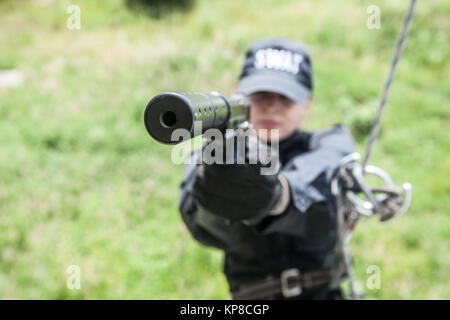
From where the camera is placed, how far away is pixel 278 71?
258 centimetres

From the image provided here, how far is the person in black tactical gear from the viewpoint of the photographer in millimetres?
1640

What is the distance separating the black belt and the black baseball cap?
3.38ft

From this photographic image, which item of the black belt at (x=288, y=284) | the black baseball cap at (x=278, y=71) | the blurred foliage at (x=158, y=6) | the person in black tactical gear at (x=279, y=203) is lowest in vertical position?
the black belt at (x=288, y=284)

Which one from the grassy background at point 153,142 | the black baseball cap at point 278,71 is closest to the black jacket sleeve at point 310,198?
the black baseball cap at point 278,71

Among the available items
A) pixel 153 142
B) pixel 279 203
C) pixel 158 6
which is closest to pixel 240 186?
pixel 279 203

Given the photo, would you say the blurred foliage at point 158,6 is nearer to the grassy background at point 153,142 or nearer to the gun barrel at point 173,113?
the grassy background at point 153,142

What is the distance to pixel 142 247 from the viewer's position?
4445mm

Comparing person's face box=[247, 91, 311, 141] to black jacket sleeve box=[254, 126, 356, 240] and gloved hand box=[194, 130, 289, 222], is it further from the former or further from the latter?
gloved hand box=[194, 130, 289, 222]

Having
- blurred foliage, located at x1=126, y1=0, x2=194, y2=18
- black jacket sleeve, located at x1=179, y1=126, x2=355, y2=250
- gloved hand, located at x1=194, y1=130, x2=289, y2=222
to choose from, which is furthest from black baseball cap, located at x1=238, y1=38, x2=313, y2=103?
blurred foliage, located at x1=126, y1=0, x2=194, y2=18

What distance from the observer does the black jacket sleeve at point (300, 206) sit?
1.91m

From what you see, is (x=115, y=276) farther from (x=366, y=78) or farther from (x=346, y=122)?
(x=366, y=78)

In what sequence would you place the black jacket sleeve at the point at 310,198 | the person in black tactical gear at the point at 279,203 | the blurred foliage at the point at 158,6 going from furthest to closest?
the blurred foliage at the point at 158,6, the black jacket sleeve at the point at 310,198, the person in black tactical gear at the point at 279,203

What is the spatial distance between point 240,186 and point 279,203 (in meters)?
0.36

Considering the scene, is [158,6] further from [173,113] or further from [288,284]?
[173,113]
